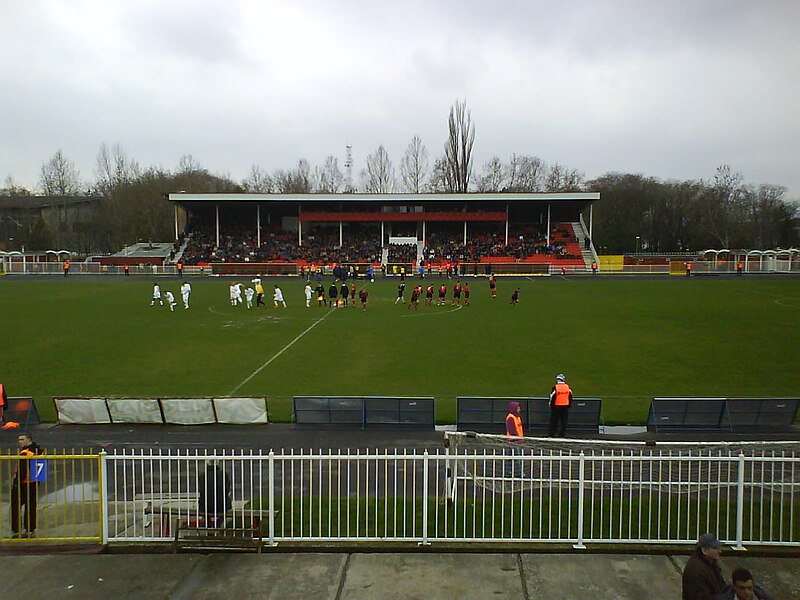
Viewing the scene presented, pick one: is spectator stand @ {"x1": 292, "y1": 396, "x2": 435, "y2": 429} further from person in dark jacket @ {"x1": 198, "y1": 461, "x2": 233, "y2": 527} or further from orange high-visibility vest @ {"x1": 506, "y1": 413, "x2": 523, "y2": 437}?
person in dark jacket @ {"x1": 198, "y1": 461, "x2": 233, "y2": 527}

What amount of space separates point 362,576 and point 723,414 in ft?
33.3

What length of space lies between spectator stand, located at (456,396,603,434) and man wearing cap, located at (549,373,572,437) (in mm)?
521

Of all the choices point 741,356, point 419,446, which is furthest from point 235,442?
point 741,356

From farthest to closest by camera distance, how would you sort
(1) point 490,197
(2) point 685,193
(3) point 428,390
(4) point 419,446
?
(2) point 685,193 → (1) point 490,197 → (3) point 428,390 → (4) point 419,446

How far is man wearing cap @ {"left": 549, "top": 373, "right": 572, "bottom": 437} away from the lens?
42.2 feet

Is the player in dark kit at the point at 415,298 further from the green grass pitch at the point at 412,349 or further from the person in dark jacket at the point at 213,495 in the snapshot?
the person in dark jacket at the point at 213,495

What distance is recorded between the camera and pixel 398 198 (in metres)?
67.2

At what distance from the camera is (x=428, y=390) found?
17.0 meters

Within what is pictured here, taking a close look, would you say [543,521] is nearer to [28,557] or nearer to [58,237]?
[28,557]

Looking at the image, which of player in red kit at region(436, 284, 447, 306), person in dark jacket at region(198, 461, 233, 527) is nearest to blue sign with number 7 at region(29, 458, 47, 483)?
person in dark jacket at region(198, 461, 233, 527)

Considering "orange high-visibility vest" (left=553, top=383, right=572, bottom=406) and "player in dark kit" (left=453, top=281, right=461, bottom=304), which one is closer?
"orange high-visibility vest" (left=553, top=383, right=572, bottom=406)

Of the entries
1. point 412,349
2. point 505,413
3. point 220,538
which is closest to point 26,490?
point 220,538

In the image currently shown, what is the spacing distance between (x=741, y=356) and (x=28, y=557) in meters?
20.7

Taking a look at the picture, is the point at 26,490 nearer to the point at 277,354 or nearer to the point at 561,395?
the point at 561,395
